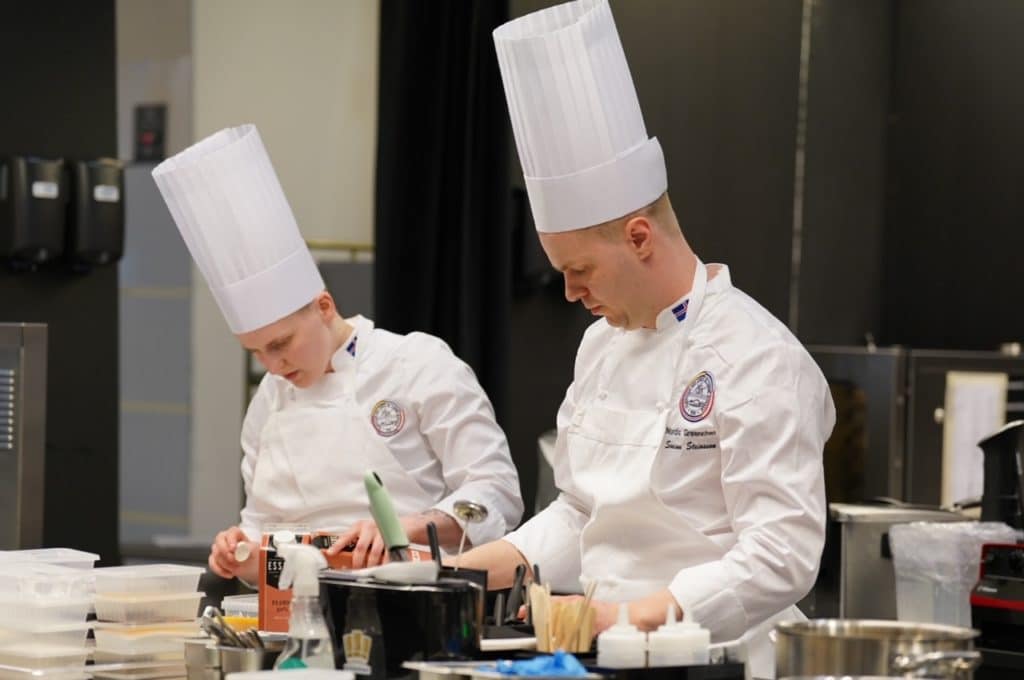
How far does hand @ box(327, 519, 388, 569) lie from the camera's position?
239cm

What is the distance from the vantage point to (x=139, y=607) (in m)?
2.28

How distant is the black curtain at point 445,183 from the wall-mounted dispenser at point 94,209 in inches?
31.0

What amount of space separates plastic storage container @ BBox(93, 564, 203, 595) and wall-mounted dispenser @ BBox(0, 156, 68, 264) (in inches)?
96.4

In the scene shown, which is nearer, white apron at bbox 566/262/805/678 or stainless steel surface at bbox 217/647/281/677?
stainless steel surface at bbox 217/647/281/677

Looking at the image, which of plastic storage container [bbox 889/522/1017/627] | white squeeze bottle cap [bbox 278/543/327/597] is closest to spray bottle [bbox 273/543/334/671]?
white squeeze bottle cap [bbox 278/543/327/597]

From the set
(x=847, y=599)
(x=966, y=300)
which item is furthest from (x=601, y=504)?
(x=966, y=300)

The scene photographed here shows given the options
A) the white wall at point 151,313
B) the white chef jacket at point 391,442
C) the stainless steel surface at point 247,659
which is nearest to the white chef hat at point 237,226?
the white chef jacket at point 391,442

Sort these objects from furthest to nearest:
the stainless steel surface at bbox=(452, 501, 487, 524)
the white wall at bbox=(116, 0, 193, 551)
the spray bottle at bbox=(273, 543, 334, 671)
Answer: the white wall at bbox=(116, 0, 193, 551)
the stainless steel surface at bbox=(452, 501, 487, 524)
the spray bottle at bbox=(273, 543, 334, 671)

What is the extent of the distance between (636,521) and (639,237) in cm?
41

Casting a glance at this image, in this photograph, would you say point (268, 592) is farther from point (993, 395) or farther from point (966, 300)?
point (966, 300)

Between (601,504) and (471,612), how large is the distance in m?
0.63

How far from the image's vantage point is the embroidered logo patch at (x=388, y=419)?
121 inches

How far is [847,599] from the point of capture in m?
3.32

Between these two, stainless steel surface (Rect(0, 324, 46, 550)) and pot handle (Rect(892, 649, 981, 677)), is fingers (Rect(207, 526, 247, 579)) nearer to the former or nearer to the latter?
stainless steel surface (Rect(0, 324, 46, 550))
